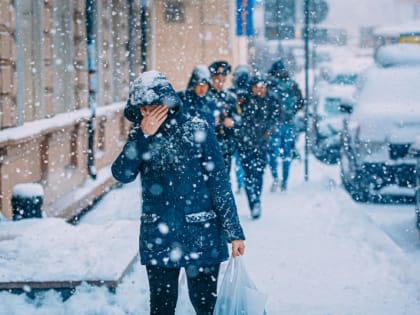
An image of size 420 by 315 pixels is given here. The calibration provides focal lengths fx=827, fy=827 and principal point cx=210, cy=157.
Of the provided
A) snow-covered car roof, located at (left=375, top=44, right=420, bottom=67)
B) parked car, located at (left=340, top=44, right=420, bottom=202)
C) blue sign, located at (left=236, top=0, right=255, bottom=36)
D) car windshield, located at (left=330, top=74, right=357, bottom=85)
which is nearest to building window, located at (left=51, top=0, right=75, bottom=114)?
parked car, located at (left=340, top=44, right=420, bottom=202)

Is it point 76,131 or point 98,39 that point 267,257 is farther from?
point 98,39

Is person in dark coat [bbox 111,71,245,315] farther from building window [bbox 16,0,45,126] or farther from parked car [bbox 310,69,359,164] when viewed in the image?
parked car [bbox 310,69,359,164]

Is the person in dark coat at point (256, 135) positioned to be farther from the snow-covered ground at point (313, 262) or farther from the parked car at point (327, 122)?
the parked car at point (327, 122)

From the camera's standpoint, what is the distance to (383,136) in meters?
10.2

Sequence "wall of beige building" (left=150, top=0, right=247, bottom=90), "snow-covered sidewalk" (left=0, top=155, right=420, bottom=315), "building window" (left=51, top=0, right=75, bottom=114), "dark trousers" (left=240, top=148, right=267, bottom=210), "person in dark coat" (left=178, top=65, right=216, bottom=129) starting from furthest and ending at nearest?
"wall of beige building" (left=150, top=0, right=247, bottom=90) → "building window" (left=51, top=0, right=75, bottom=114) → "dark trousers" (left=240, top=148, right=267, bottom=210) → "person in dark coat" (left=178, top=65, right=216, bottom=129) → "snow-covered sidewalk" (left=0, top=155, right=420, bottom=315)

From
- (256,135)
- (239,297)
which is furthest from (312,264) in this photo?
(239,297)

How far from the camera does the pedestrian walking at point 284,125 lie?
1152cm

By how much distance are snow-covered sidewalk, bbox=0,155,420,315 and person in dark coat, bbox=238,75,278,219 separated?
0.38m

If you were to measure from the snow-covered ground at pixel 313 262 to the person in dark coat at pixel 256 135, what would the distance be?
385 millimetres

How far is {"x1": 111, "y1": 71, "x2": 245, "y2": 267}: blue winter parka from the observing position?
3.94 meters

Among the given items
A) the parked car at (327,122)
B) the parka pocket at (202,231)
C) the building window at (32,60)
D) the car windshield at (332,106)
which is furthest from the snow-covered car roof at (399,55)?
the parka pocket at (202,231)

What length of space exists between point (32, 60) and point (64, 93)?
4.21ft

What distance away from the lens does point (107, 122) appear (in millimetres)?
12516

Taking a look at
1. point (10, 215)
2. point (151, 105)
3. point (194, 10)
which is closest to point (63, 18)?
point (10, 215)
